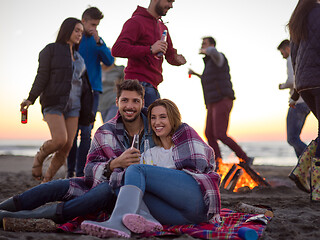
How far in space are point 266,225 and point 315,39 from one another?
192 centimetres

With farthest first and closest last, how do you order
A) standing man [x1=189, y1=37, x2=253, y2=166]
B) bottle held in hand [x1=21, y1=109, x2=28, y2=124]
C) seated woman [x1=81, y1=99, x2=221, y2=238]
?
standing man [x1=189, y1=37, x2=253, y2=166] → bottle held in hand [x1=21, y1=109, x2=28, y2=124] → seated woman [x1=81, y1=99, x2=221, y2=238]

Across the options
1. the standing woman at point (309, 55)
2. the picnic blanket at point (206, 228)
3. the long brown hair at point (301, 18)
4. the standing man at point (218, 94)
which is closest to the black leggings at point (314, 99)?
the standing woman at point (309, 55)

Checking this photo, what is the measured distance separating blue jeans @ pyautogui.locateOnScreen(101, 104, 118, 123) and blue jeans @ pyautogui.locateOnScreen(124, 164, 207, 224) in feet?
11.0

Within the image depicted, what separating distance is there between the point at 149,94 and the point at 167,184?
132cm

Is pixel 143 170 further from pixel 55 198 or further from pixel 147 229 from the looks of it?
Result: pixel 55 198

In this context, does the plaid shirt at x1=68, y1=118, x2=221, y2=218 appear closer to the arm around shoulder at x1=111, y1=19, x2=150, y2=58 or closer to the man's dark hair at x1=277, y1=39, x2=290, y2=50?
the arm around shoulder at x1=111, y1=19, x2=150, y2=58

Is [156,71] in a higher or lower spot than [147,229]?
higher

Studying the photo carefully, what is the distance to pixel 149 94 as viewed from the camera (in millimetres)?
Result: 3506

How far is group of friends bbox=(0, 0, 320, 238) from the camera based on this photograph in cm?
240

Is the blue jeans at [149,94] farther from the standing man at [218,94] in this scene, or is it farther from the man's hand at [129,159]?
the standing man at [218,94]

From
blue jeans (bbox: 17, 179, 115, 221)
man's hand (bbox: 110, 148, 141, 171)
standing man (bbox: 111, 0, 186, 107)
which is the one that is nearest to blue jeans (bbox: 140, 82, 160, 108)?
standing man (bbox: 111, 0, 186, 107)

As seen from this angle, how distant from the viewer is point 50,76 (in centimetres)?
409

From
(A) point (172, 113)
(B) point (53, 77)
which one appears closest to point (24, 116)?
(B) point (53, 77)

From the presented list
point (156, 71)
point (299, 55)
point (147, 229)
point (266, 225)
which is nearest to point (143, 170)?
point (147, 229)
